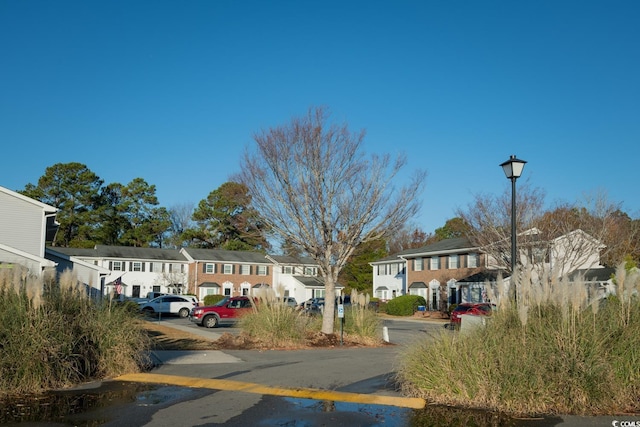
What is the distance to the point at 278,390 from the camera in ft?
33.1

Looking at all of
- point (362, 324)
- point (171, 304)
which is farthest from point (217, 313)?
point (362, 324)

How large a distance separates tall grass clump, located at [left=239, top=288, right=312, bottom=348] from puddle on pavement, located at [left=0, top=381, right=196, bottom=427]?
23.6 ft

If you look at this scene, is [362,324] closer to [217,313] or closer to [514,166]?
[514,166]

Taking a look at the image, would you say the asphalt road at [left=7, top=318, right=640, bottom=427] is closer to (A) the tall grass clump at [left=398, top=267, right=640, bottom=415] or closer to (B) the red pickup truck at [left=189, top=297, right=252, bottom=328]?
(A) the tall grass clump at [left=398, top=267, right=640, bottom=415]

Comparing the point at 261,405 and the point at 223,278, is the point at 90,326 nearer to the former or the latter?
the point at 261,405

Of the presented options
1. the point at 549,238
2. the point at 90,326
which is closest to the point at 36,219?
the point at 90,326

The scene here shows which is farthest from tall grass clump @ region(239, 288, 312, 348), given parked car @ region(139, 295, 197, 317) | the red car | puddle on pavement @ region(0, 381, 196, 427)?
Result: parked car @ region(139, 295, 197, 317)

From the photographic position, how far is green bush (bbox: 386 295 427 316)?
45.2 metres

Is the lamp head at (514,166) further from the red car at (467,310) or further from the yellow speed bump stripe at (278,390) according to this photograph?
the red car at (467,310)

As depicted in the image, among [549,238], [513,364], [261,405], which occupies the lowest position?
[261,405]

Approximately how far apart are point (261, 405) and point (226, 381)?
7.60ft

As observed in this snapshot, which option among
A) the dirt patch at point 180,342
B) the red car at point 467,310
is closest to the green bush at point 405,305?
the red car at point 467,310

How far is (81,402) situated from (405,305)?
125 feet

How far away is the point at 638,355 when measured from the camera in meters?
8.50
